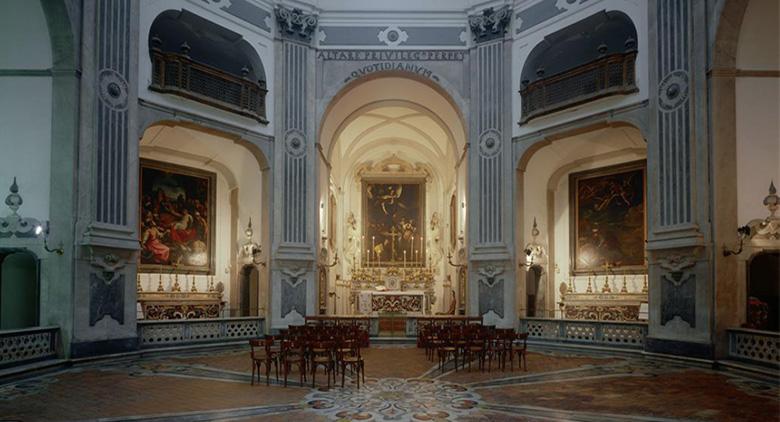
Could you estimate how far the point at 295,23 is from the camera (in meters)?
19.8

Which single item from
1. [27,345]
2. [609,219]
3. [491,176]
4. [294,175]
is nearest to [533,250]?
[609,219]

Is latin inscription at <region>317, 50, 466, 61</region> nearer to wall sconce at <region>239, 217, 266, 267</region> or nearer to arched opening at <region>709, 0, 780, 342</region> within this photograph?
wall sconce at <region>239, 217, 266, 267</region>

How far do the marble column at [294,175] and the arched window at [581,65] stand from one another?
6.81 meters

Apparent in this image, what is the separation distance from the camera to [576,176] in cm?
2095

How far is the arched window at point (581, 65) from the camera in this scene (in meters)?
16.5

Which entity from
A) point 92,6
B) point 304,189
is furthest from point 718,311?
point 92,6

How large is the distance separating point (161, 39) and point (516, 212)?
37.8 ft

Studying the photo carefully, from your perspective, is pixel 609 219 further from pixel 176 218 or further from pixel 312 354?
pixel 176 218

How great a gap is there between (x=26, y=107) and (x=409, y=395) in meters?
10.5

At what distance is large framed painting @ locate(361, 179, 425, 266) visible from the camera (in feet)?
103

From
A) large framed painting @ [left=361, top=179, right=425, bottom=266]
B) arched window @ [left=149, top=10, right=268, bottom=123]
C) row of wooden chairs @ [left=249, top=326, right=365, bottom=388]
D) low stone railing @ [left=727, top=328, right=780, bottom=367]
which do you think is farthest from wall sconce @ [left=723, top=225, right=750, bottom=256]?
large framed painting @ [left=361, top=179, right=425, bottom=266]

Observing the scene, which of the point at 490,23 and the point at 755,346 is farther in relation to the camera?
the point at 490,23

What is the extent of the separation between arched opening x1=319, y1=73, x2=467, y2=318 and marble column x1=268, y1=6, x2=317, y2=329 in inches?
231

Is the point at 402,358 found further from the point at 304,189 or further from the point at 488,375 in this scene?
the point at 304,189
